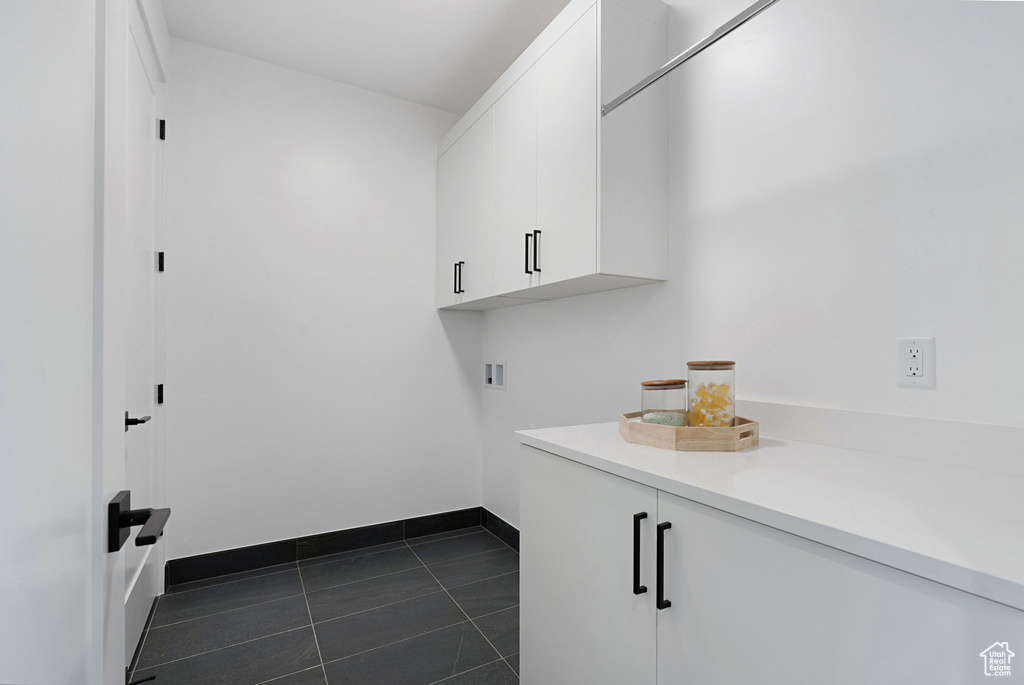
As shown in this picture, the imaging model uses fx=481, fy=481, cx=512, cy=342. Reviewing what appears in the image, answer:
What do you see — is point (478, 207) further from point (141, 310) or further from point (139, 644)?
point (139, 644)

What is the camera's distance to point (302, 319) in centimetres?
263

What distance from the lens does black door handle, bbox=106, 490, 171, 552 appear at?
68 cm

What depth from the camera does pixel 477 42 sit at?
7.74 feet

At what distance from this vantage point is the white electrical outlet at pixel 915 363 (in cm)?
109

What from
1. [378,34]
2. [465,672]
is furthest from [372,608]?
[378,34]

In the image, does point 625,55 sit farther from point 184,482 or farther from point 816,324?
point 184,482

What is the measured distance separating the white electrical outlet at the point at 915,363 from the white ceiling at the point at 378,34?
187 cm

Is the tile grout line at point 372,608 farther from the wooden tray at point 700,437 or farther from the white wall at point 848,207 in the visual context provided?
the wooden tray at point 700,437

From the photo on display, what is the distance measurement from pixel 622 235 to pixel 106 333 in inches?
55.6

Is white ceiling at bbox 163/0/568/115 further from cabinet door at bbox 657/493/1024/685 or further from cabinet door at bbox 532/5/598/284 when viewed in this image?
cabinet door at bbox 657/493/1024/685

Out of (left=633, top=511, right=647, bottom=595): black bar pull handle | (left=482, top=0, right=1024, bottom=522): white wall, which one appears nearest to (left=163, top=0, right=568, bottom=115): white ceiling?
(left=482, top=0, right=1024, bottom=522): white wall

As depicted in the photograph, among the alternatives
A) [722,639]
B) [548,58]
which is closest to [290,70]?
[548,58]

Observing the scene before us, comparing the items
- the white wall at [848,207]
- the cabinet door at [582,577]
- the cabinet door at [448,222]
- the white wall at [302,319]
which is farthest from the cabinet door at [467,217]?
the cabinet door at [582,577]

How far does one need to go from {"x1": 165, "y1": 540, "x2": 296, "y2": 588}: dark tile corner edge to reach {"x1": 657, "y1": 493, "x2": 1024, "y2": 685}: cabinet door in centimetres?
224
